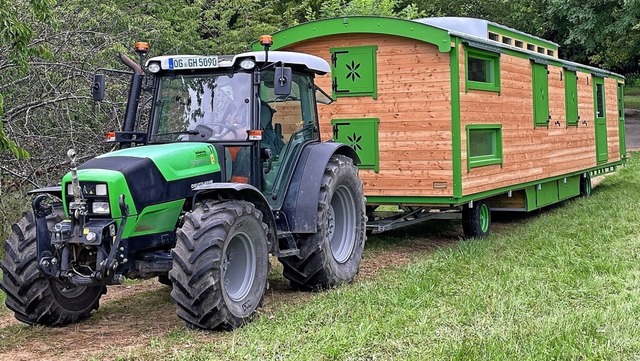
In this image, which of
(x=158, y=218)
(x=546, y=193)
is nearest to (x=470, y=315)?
(x=158, y=218)

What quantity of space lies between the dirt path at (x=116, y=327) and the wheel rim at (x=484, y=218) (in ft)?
9.21

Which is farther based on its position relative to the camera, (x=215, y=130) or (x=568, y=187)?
(x=568, y=187)

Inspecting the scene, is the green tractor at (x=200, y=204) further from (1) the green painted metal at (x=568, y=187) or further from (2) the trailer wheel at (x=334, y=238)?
(1) the green painted metal at (x=568, y=187)

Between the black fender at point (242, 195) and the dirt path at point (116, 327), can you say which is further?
the black fender at point (242, 195)

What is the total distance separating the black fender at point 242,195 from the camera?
19.3 ft

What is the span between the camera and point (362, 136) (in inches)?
387

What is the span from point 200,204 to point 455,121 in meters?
4.37

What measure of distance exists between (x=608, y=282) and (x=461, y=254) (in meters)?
2.14

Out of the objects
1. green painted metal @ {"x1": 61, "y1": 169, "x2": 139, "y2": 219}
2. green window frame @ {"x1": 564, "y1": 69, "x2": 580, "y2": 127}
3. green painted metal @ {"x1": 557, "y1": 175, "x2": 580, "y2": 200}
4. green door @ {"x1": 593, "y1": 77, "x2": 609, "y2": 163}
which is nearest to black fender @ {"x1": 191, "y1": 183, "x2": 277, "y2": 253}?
green painted metal @ {"x1": 61, "y1": 169, "x2": 139, "y2": 219}

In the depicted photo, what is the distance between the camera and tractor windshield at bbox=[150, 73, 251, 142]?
6613mm

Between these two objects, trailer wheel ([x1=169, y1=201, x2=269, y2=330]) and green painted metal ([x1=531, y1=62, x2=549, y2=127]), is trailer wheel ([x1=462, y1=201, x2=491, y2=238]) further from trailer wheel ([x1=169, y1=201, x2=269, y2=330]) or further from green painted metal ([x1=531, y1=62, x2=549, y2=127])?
trailer wheel ([x1=169, y1=201, x2=269, y2=330])

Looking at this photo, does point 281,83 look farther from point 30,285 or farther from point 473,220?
point 473,220

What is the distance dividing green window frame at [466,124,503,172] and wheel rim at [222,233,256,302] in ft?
13.9

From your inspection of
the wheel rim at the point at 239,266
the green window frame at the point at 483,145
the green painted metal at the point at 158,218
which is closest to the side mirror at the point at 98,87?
the green painted metal at the point at 158,218
